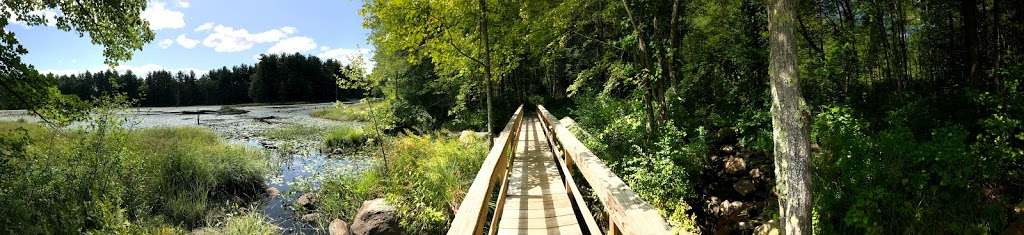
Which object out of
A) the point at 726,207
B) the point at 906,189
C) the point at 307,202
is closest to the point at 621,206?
the point at 906,189

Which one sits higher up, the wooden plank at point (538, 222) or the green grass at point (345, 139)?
the wooden plank at point (538, 222)

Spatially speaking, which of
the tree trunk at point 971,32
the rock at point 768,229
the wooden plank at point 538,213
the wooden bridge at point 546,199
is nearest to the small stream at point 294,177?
the wooden bridge at point 546,199

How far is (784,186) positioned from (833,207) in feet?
5.69

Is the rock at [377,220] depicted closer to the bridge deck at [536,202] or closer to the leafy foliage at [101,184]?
the bridge deck at [536,202]

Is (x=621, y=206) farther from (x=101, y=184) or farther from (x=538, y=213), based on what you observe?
(x=101, y=184)

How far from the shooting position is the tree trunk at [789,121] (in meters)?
3.92

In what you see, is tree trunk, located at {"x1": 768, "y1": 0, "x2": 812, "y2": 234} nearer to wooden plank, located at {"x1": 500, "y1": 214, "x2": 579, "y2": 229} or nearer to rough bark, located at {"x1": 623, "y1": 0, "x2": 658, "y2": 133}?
wooden plank, located at {"x1": 500, "y1": 214, "x2": 579, "y2": 229}

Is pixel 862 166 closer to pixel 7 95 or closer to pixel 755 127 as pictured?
pixel 755 127

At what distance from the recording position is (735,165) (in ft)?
26.4

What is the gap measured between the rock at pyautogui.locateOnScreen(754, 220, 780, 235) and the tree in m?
9.28

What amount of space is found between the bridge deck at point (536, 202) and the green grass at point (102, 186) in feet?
17.9

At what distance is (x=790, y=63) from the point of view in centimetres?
395

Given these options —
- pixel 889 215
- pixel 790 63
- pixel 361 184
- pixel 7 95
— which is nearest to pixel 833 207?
pixel 889 215

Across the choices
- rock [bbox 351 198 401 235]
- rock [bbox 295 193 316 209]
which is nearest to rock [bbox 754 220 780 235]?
rock [bbox 351 198 401 235]
